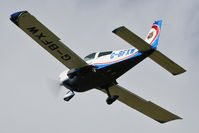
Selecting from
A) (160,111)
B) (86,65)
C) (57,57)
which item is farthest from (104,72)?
(160,111)

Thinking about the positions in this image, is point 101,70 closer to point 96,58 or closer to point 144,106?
point 96,58

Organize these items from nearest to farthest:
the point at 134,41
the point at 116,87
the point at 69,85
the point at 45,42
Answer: the point at 134,41
the point at 45,42
the point at 69,85
the point at 116,87

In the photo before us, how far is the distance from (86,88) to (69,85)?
81 cm

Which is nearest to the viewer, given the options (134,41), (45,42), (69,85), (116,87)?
(134,41)

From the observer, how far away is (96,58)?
68.7 feet

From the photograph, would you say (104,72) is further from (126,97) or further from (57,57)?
(126,97)

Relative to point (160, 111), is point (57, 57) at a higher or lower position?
higher

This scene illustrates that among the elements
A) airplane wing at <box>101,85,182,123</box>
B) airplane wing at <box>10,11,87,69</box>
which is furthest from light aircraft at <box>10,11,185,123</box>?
airplane wing at <box>101,85,182,123</box>

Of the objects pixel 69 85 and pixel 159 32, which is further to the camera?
pixel 69 85

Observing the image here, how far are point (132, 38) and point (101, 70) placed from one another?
2.89 metres

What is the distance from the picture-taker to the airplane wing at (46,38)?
18644 millimetres

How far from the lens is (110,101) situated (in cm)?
2148

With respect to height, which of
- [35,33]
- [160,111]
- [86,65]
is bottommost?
[160,111]

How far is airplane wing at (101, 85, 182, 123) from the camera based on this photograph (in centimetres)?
2399
